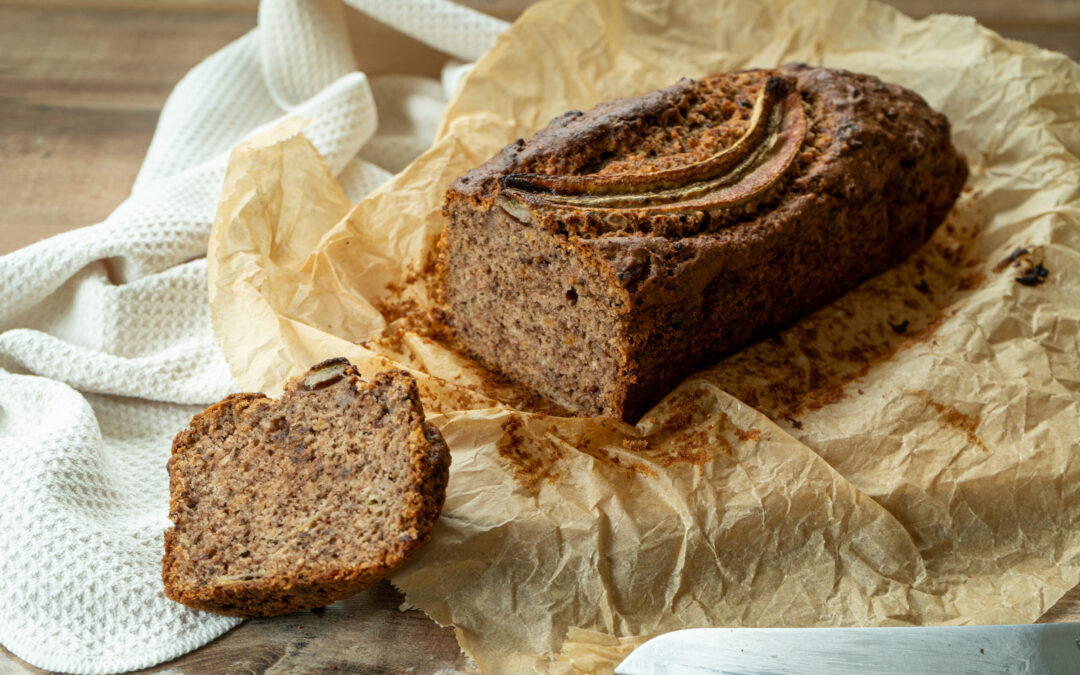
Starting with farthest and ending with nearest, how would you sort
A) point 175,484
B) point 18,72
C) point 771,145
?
point 18,72, point 771,145, point 175,484

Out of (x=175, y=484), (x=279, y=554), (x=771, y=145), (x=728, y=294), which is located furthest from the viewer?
(x=771, y=145)

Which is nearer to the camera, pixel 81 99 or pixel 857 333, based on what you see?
pixel 857 333

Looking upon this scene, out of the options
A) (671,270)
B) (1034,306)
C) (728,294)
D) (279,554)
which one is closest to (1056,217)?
(1034,306)

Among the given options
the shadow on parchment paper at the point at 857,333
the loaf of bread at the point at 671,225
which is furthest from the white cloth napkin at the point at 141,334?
the shadow on parchment paper at the point at 857,333

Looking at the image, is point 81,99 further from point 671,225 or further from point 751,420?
point 751,420

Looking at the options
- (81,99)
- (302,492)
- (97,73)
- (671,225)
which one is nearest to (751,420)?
(671,225)

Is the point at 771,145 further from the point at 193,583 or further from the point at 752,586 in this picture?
the point at 193,583

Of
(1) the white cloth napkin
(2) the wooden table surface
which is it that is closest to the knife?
(2) the wooden table surface

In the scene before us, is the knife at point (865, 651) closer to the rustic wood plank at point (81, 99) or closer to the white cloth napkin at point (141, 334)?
the white cloth napkin at point (141, 334)
